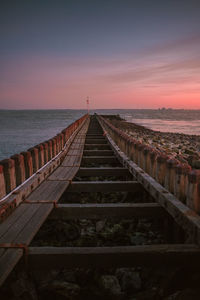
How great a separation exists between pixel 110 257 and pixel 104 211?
103cm

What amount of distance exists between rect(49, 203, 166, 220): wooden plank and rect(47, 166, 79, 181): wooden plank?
134 centimetres

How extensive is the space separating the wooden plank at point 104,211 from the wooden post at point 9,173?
29.4 inches

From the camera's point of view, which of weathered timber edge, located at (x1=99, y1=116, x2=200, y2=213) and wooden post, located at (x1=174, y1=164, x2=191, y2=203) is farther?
wooden post, located at (x1=174, y1=164, x2=191, y2=203)

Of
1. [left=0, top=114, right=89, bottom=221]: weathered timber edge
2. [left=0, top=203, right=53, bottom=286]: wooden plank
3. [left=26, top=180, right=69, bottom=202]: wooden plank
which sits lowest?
[left=0, top=203, right=53, bottom=286]: wooden plank

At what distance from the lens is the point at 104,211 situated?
3.07 metres

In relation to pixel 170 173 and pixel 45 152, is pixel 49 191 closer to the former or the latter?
pixel 45 152

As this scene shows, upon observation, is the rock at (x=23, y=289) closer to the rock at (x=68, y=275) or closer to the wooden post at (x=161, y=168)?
the rock at (x=68, y=275)

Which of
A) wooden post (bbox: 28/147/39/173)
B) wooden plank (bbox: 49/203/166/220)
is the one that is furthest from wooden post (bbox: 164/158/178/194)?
wooden post (bbox: 28/147/39/173)

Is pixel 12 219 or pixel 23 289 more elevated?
pixel 12 219

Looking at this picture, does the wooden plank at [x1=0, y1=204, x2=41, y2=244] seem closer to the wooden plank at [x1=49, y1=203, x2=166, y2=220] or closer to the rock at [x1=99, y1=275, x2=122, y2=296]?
the wooden plank at [x1=49, y1=203, x2=166, y2=220]

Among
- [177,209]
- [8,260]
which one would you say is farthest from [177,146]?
[8,260]

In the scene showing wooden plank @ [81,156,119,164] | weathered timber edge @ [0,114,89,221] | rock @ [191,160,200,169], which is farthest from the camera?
rock @ [191,160,200,169]

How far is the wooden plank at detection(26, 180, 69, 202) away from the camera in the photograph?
3.31 m

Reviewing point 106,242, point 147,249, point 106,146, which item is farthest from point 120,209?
point 106,146
